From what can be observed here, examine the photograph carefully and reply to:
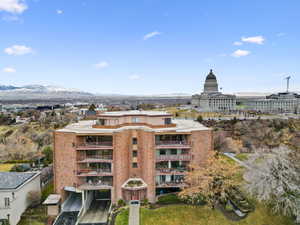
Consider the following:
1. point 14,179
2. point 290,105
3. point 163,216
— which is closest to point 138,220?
point 163,216

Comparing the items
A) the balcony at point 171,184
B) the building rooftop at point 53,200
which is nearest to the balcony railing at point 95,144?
the building rooftop at point 53,200

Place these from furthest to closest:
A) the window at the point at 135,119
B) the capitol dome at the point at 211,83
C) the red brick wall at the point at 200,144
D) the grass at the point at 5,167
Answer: the capitol dome at the point at 211,83 → the grass at the point at 5,167 → the window at the point at 135,119 → the red brick wall at the point at 200,144

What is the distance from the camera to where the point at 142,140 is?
31812 mm

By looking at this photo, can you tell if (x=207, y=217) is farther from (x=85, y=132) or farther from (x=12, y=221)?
(x=12, y=221)

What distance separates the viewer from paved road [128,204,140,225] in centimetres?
2631

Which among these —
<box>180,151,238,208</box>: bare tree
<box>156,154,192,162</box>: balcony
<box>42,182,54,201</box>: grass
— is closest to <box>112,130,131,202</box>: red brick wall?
<box>156,154,192,162</box>: balcony

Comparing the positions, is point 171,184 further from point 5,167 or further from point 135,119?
point 5,167

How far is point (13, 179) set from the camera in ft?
104

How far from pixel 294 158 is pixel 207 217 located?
15368 millimetres

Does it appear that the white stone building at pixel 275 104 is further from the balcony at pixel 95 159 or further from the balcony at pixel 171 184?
the balcony at pixel 95 159

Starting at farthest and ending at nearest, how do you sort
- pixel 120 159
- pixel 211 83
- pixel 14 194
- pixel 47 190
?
pixel 211 83 < pixel 47 190 < pixel 120 159 < pixel 14 194

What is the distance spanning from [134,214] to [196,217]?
28.0 feet

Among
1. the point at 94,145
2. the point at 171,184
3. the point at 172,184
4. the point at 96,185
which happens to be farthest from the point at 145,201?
the point at 94,145

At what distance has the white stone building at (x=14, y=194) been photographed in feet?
92.3
